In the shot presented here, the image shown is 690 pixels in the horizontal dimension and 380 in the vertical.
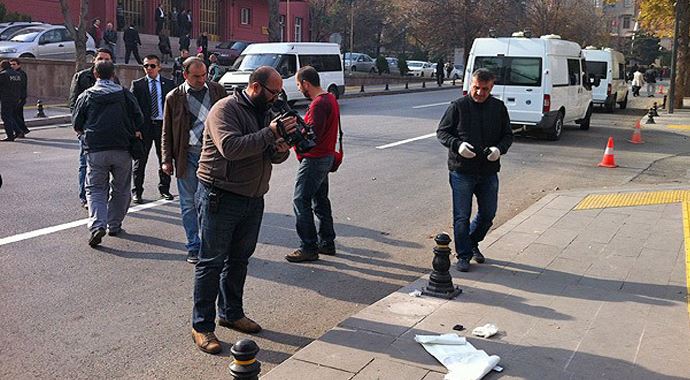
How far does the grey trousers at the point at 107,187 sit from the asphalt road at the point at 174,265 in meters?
0.27

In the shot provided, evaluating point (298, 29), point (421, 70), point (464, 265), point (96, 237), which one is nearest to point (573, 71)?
point (464, 265)

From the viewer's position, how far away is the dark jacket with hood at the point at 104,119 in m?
7.46

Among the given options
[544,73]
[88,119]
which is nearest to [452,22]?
[544,73]

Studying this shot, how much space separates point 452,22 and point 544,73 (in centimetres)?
4121

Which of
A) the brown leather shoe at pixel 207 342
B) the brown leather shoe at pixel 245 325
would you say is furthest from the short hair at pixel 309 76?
the brown leather shoe at pixel 207 342

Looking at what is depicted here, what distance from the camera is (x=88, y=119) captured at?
7523mm

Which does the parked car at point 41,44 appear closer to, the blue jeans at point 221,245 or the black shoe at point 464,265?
the black shoe at point 464,265

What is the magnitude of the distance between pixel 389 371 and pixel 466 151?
2552 mm

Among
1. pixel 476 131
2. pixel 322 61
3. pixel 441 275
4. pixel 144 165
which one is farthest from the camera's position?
pixel 322 61

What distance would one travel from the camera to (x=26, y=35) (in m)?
26.1

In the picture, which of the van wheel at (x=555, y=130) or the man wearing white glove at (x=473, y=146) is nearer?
the man wearing white glove at (x=473, y=146)

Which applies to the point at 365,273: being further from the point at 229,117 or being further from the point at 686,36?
the point at 686,36

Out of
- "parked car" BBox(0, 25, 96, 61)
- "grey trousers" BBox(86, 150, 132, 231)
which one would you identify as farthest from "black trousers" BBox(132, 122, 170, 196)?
"parked car" BBox(0, 25, 96, 61)

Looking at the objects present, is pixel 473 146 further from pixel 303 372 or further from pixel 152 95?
pixel 152 95
